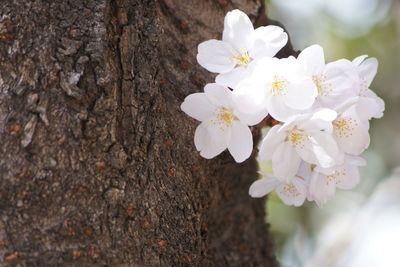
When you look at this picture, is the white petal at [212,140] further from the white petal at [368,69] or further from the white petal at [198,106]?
the white petal at [368,69]

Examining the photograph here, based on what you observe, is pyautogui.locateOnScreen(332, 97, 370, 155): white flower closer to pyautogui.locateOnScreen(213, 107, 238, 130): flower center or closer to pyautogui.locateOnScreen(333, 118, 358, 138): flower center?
pyautogui.locateOnScreen(333, 118, 358, 138): flower center

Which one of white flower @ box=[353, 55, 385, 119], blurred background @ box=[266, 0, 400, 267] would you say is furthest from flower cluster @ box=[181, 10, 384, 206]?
blurred background @ box=[266, 0, 400, 267]

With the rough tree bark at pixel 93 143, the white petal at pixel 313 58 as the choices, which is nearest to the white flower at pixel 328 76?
the white petal at pixel 313 58

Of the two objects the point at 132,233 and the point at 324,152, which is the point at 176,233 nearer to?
the point at 132,233

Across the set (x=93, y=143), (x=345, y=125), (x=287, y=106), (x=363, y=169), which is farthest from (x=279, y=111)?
(x=363, y=169)

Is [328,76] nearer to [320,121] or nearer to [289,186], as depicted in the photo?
[320,121]

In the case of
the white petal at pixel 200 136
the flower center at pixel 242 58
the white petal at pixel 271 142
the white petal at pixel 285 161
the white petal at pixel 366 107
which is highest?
the flower center at pixel 242 58
